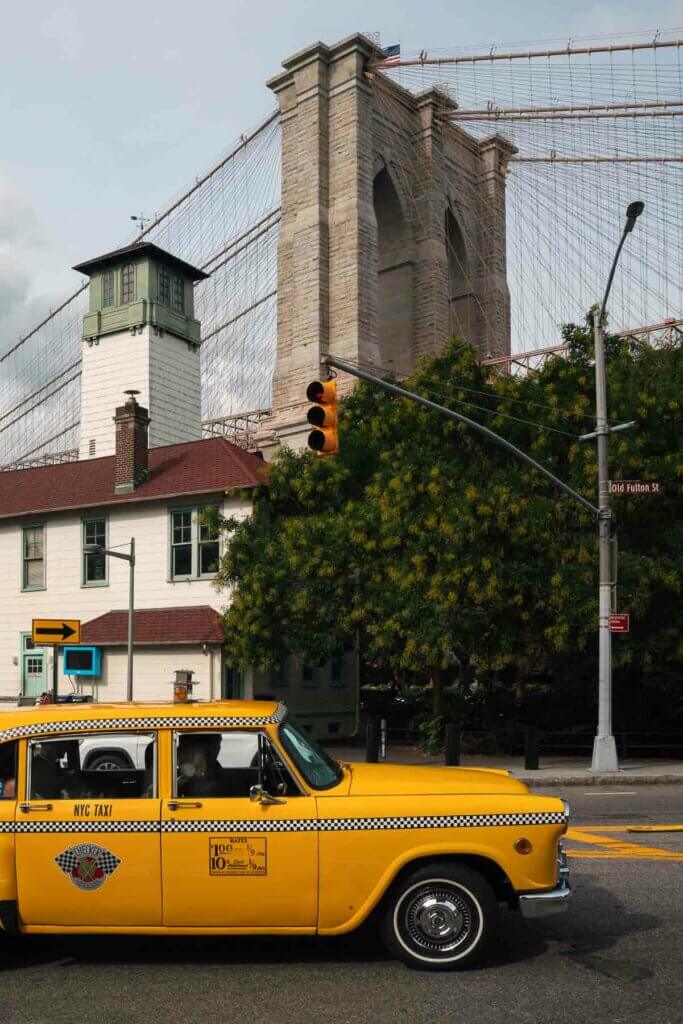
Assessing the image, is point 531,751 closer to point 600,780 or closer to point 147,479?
point 600,780

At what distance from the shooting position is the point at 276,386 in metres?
45.8

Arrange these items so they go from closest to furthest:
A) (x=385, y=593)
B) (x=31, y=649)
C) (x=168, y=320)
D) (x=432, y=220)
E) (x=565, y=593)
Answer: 1. (x=565, y=593)
2. (x=385, y=593)
3. (x=31, y=649)
4. (x=432, y=220)
5. (x=168, y=320)

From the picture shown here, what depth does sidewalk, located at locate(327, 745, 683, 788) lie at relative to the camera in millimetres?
19422

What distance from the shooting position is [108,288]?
6053cm

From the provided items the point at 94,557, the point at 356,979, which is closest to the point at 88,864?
the point at 356,979

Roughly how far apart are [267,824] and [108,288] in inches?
2255

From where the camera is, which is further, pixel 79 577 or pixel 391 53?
pixel 391 53

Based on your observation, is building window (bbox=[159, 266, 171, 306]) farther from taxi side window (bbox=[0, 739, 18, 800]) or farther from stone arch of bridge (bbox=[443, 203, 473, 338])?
taxi side window (bbox=[0, 739, 18, 800])

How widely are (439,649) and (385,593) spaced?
1.92m

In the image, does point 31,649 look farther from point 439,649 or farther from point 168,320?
Answer: point 168,320

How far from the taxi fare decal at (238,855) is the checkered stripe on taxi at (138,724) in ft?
2.30

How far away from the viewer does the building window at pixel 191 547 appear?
31172 mm

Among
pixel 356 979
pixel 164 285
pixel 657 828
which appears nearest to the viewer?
pixel 356 979

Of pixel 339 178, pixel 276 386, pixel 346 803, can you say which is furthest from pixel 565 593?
pixel 339 178
